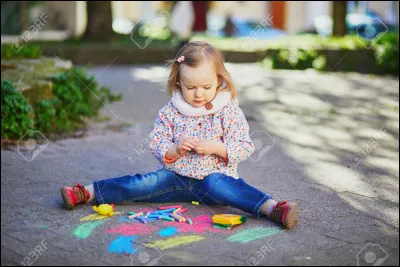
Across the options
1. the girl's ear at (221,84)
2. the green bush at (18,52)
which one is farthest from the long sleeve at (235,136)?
the green bush at (18,52)

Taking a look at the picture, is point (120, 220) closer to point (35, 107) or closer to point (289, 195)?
point (289, 195)

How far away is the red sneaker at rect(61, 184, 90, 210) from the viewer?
3834 mm

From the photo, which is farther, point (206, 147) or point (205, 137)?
point (205, 137)

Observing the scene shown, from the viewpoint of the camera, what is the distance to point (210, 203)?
404cm

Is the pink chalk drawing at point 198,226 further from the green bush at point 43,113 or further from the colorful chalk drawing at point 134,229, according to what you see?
the green bush at point 43,113

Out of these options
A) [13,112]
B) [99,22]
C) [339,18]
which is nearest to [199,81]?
[13,112]

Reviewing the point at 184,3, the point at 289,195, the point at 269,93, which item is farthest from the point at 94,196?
the point at 184,3

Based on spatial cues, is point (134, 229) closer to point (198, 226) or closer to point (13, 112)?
point (198, 226)

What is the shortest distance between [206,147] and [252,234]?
2.09 ft

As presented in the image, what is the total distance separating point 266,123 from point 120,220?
3883mm

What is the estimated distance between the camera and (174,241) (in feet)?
10.8

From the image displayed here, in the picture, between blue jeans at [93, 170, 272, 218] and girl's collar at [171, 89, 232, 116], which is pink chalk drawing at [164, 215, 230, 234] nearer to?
blue jeans at [93, 170, 272, 218]

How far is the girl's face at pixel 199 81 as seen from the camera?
393cm

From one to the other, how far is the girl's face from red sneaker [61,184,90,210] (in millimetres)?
841
